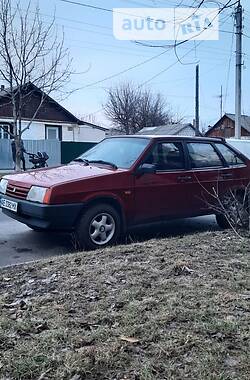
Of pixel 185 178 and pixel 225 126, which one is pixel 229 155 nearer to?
pixel 185 178

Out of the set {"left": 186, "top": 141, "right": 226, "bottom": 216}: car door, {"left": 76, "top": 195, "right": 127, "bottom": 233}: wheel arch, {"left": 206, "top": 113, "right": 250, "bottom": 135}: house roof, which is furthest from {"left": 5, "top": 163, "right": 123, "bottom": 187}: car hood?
{"left": 206, "top": 113, "right": 250, "bottom": 135}: house roof

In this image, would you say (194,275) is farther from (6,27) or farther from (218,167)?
(6,27)

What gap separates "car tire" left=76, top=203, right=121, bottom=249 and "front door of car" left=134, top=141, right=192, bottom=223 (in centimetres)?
41

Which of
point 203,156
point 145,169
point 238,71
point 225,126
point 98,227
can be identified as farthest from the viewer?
point 225,126

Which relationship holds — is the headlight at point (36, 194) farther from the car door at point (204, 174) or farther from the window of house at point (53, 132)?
the window of house at point (53, 132)

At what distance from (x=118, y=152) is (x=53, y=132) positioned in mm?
24518

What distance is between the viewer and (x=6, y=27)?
53.6 ft

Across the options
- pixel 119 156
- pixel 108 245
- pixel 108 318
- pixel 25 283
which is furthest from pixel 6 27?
pixel 108 318

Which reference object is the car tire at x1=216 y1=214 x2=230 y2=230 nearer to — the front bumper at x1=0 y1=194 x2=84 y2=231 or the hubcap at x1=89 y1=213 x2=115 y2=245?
the hubcap at x1=89 y1=213 x2=115 y2=245

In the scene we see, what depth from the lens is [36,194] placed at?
17.5 ft

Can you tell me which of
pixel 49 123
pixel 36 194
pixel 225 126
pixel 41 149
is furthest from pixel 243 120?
pixel 36 194

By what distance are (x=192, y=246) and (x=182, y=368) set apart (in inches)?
109

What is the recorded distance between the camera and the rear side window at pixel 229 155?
7.09 metres

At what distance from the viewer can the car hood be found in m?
5.43
